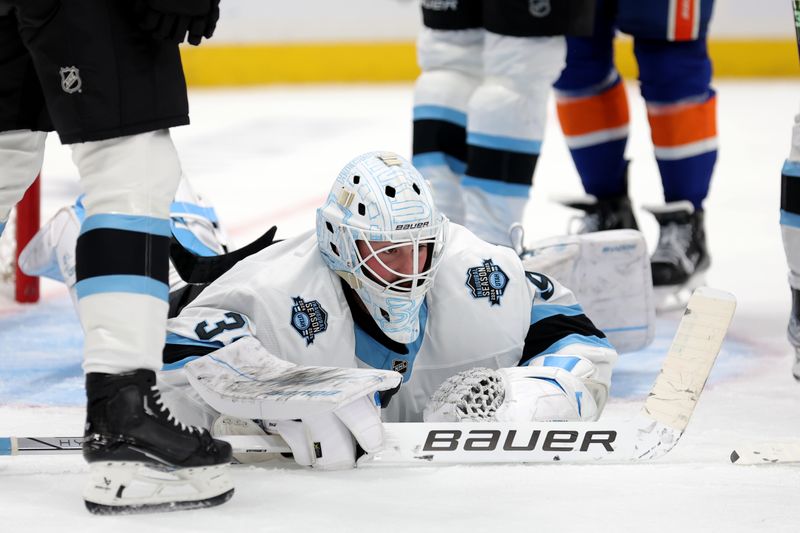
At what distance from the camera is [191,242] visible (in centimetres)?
300

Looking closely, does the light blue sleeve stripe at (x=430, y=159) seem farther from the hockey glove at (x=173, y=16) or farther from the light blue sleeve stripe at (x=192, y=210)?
the hockey glove at (x=173, y=16)

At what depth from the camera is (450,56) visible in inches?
140

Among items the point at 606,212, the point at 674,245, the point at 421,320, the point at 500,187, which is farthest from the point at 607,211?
the point at 421,320

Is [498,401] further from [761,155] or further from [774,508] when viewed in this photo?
[761,155]

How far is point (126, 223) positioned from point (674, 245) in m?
2.23

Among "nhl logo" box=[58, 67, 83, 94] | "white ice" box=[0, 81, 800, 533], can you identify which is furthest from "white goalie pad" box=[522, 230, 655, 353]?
"nhl logo" box=[58, 67, 83, 94]

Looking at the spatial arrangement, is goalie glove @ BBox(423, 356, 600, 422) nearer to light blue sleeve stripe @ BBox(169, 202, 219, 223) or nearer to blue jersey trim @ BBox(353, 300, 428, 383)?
blue jersey trim @ BBox(353, 300, 428, 383)

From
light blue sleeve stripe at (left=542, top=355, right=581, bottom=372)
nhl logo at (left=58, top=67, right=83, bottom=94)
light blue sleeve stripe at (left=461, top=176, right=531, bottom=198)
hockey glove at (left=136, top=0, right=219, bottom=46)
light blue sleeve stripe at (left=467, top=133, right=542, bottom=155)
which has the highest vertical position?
hockey glove at (left=136, top=0, right=219, bottom=46)

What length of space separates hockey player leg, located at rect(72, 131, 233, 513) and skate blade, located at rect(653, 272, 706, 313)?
6.87 feet

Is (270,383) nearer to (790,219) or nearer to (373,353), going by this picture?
(373,353)

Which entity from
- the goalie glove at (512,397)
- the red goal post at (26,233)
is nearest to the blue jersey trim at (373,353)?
the goalie glove at (512,397)

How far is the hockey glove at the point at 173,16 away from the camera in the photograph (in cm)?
184

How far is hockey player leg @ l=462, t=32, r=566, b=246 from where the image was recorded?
3.38 meters

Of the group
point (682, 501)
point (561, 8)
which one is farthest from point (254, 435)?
point (561, 8)
